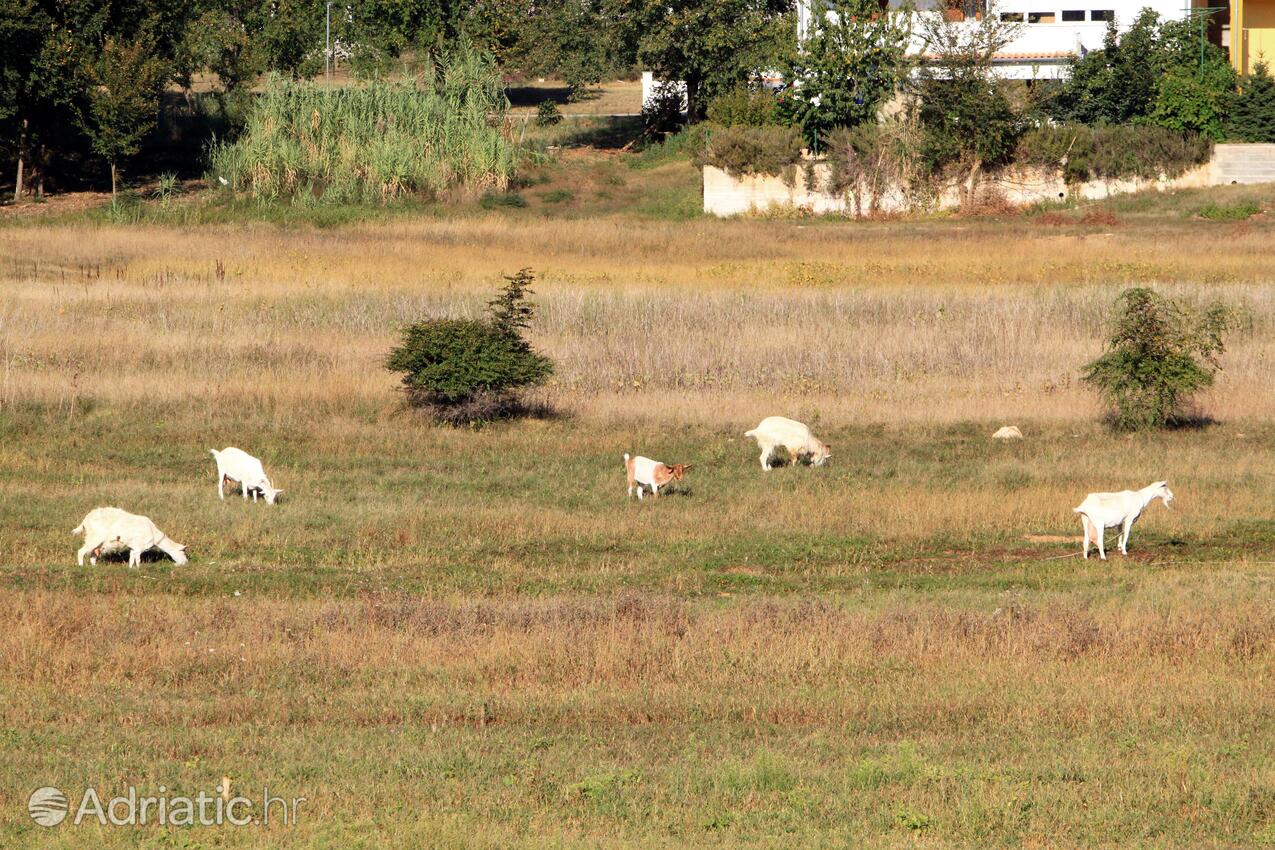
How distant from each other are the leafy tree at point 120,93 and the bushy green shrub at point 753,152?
68.8 feet

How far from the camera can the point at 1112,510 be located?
17.8 metres

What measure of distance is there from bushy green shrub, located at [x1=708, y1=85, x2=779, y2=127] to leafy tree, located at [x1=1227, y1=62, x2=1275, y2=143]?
56.0 feet

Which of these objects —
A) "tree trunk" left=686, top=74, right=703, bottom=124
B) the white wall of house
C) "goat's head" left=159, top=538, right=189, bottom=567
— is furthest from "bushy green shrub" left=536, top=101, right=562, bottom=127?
"goat's head" left=159, top=538, right=189, bottom=567

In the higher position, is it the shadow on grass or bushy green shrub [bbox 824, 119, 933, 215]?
the shadow on grass

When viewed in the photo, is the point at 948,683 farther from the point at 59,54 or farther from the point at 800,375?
the point at 59,54

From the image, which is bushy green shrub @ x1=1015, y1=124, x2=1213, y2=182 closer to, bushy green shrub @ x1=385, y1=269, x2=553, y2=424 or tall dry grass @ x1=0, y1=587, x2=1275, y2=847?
bushy green shrub @ x1=385, y1=269, x2=553, y2=424

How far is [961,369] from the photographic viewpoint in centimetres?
3031

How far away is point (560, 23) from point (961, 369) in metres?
64.6

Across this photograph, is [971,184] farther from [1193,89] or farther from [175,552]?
[175,552]

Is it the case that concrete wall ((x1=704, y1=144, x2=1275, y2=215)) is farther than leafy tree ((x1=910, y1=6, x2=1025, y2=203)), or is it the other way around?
concrete wall ((x1=704, y1=144, x2=1275, y2=215))

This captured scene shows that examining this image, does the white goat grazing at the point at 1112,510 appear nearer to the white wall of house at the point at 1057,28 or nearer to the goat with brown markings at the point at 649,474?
the goat with brown markings at the point at 649,474

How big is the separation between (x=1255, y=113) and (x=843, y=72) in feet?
49.9

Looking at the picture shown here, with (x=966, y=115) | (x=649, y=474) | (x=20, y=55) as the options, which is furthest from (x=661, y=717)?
(x=20, y=55)

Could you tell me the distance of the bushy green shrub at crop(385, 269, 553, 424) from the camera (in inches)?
1050
